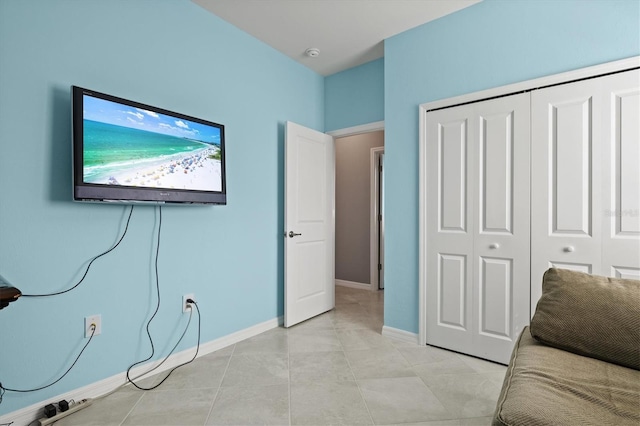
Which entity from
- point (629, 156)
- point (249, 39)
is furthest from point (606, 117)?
point (249, 39)

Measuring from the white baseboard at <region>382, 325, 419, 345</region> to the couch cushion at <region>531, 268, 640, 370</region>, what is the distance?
5.06 feet

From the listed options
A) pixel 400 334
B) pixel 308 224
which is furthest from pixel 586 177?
pixel 308 224

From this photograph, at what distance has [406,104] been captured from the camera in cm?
286

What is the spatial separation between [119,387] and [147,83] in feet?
6.60

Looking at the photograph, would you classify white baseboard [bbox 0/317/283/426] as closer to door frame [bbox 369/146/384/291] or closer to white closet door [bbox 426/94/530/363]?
white closet door [bbox 426/94/530/363]

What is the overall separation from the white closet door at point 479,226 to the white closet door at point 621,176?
422 millimetres

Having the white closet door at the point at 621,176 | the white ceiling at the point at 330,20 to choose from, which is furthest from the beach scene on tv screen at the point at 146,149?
the white closet door at the point at 621,176

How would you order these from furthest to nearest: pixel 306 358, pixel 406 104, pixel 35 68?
pixel 406 104
pixel 306 358
pixel 35 68

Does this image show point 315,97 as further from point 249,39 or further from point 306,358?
point 306,358

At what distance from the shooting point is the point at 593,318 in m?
1.24

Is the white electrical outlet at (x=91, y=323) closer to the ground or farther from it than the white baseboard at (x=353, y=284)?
farther from it

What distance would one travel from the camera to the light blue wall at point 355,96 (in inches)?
134

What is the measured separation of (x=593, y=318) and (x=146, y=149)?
246 centimetres

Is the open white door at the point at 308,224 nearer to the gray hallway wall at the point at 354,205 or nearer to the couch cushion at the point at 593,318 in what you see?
the gray hallway wall at the point at 354,205
